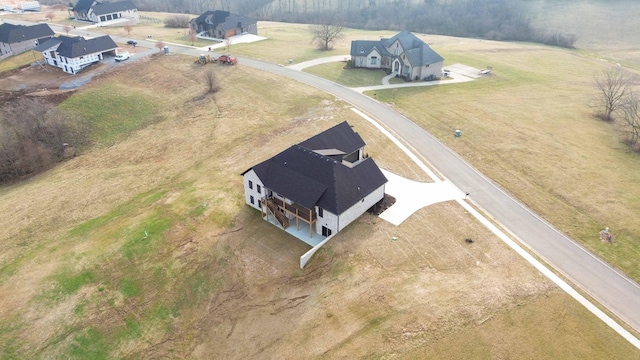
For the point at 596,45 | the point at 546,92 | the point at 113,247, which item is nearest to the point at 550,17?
the point at 596,45

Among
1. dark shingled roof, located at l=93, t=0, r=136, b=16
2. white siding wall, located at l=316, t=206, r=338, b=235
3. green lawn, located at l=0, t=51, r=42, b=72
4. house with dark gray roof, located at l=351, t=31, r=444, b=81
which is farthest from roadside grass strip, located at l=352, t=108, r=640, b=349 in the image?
dark shingled roof, located at l=93, t=0, r=136, b=16

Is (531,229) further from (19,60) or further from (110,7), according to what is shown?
(110,7)

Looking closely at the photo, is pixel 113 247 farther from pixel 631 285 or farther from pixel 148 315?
pixel 631 285

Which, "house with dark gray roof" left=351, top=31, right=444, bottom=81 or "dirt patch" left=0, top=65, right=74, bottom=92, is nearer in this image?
"dirt patch" left=0, top=65, right=74, bottom=92

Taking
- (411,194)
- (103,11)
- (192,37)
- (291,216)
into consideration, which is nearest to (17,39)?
(103,11)

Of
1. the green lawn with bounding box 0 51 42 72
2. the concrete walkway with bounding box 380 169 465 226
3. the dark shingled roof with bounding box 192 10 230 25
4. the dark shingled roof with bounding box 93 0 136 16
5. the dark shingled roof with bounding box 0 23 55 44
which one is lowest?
the concrete walkway with bounding box 380 169 465 226

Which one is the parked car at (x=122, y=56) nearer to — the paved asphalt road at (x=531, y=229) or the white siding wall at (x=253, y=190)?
the paved asphalt road at (x=531, y=229)

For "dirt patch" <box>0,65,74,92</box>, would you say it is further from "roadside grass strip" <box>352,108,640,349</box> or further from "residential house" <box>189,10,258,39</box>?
"roadside grass strip" <box>352,108,640,349</box>
